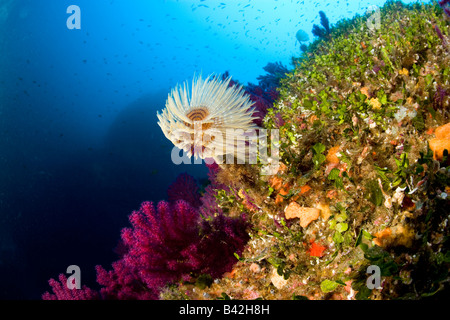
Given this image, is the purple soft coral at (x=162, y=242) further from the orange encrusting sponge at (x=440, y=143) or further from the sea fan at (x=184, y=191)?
the orange encrusting sponge at (x=440, y=143)

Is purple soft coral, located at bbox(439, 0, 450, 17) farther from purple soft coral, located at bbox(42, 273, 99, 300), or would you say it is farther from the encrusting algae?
purple soft coral, located at bbox(42, 273, 99, 300)

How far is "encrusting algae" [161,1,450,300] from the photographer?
6.22 ft

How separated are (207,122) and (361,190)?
186 cm

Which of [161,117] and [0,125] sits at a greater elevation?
[0,125]

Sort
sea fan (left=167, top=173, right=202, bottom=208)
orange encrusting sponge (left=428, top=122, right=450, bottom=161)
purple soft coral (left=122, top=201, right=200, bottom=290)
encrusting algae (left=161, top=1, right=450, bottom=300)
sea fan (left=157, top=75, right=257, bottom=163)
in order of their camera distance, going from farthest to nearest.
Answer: sea fan (left=167, top=173, right=202, bottom=208) → purple soft coral (left=122, top=201, right=200, bottom=290) → sea fan (left=157, top=75, right=257, bottom=163) → orange encrusting sponge (left=428, top=122, right=450, bottom=161) → encrusting algae (left=161, top=1, right=450, bottom=300)

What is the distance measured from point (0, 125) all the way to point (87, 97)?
8.97m

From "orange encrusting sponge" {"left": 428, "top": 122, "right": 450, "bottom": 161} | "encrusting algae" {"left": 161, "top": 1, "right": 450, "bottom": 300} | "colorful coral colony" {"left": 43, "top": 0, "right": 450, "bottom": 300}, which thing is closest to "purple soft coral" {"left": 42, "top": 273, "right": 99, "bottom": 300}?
"colorful coral colony" {"left": 43, "top": 0, "right": 450, "bottom": 300}

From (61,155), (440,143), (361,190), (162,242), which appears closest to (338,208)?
(361,190)

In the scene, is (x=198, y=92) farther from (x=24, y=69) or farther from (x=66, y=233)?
(x=24, y=69)

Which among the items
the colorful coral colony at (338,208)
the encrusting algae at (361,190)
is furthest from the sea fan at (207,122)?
the encrusting algae at (361,190)

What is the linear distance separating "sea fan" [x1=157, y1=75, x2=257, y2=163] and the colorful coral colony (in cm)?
18

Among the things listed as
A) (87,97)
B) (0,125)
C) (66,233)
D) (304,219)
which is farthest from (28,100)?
(304,219)

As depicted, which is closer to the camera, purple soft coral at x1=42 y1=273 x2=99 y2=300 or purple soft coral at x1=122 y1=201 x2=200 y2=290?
purple soft coral at x1=122 y1=201 x2=200 y2=290

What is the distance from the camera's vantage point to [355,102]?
121 inches
